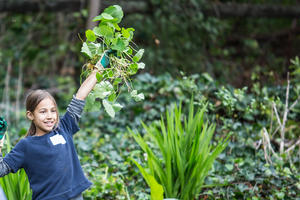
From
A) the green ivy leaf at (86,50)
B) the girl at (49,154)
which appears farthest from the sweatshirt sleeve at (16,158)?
the green ivy leaf at (86,50)

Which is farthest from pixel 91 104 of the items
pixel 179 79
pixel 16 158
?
pixel 179 79

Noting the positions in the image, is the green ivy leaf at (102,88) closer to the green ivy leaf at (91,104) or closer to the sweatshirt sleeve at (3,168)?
the green ivy leaf at (91,104)

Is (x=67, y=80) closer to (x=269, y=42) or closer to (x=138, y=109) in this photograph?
(x=138, y=109)

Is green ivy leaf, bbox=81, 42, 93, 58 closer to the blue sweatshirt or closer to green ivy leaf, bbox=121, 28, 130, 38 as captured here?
green ivy leaf, bbox=121, 28, 130, 38

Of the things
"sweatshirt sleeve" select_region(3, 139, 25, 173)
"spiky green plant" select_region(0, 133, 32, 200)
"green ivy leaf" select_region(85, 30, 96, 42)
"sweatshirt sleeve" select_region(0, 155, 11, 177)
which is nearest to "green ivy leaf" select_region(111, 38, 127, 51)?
"green ivy leaf" select_region(85, 30, 96, 42)

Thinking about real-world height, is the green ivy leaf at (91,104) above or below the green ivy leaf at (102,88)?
below

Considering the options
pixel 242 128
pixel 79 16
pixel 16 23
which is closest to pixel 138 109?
pixel 242 128

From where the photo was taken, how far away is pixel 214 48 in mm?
5977

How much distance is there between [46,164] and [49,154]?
52 mm

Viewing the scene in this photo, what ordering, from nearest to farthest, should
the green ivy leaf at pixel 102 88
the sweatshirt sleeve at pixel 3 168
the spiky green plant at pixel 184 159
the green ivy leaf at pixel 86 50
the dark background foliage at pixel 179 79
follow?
the sweatshirt sleeve at pixel 3 168
the green ivy leaf at pixel 86 50
the green ivy leaf at pixel 102 88
the spiky green plant at pixel 184 159
the dark background foliage at pixel 179 79

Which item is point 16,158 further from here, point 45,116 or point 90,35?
point 90,35

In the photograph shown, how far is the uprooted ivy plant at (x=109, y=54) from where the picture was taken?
1794 millimetres

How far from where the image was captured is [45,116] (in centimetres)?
177

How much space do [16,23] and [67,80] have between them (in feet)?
4.28
